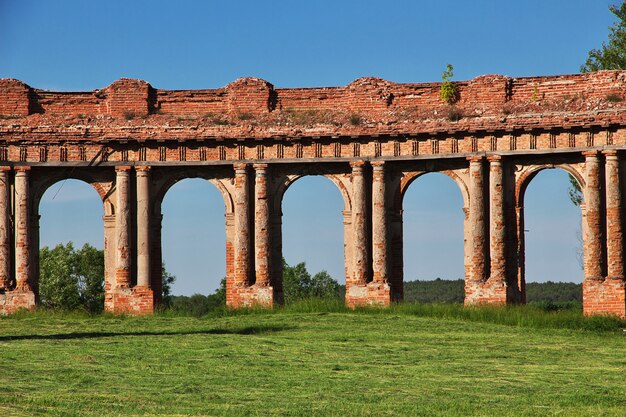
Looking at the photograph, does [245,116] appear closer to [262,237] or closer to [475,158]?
[262,237]

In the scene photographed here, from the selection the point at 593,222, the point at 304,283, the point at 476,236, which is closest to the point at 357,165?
the point at 476,236

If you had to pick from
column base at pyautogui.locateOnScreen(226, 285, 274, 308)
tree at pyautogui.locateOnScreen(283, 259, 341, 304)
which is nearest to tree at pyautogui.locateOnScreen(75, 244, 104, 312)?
tree at pyautogui.locateOnScreen(283, 259, 341, 304)

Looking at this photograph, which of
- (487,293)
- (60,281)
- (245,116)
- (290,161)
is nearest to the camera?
(487,293)

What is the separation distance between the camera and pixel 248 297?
33094 mm

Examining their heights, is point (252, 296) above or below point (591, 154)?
below

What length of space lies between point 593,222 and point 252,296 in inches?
351

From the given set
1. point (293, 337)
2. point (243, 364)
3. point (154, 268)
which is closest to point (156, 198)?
point (154, 268)

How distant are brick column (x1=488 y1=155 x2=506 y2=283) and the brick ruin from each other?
0.04 m

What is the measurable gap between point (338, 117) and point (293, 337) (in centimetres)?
838

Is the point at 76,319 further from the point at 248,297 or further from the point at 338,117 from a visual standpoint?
the point at 338,117

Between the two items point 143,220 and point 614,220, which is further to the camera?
point 143,220

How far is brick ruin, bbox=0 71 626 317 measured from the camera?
32.1m

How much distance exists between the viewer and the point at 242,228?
109 feet

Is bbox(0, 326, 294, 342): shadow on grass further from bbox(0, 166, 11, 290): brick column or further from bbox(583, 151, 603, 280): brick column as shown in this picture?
bbox(583, 151, 603, 280): brick column
